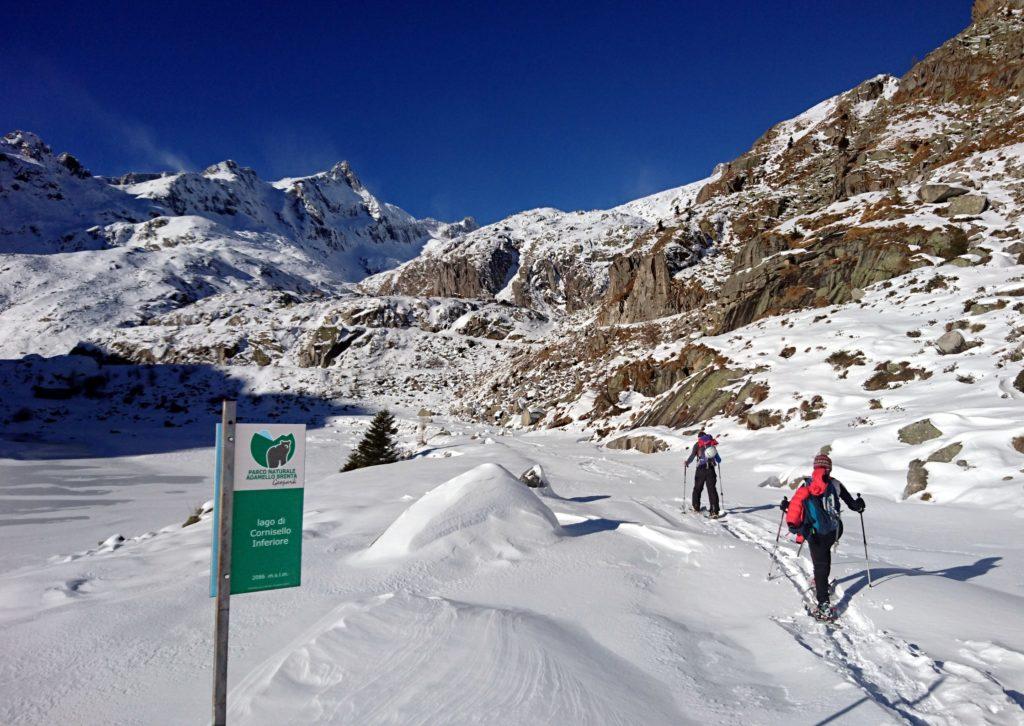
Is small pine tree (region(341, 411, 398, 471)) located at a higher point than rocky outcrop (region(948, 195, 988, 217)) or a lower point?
lower

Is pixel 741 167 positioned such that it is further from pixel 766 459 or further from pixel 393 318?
pixel 766 459

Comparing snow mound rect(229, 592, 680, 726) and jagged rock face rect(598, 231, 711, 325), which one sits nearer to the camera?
snow mound rect(229, 592, 680, 726)

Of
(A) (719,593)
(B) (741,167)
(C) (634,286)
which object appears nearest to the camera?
(A) (719,593)

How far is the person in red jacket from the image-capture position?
5.16 metres

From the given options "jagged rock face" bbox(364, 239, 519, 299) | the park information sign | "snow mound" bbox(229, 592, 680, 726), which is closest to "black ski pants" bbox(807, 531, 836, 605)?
"snow mound" bbox(229, 592, 680, 726)

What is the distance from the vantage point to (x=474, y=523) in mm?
6703

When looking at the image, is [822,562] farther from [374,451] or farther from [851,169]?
[851,169]

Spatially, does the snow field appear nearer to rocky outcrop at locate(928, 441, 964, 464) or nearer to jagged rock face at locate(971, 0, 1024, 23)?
rocky outcrop at locate(928, 441, 964, 464)

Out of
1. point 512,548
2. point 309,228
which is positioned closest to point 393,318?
point 512,548

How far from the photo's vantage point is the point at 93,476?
77.6 ft

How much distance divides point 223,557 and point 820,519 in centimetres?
541

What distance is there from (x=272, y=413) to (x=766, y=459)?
4466 cm

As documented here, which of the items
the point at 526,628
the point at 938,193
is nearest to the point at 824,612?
the point at 526,628

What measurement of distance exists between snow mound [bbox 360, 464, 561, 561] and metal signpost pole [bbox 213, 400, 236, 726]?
363cm
